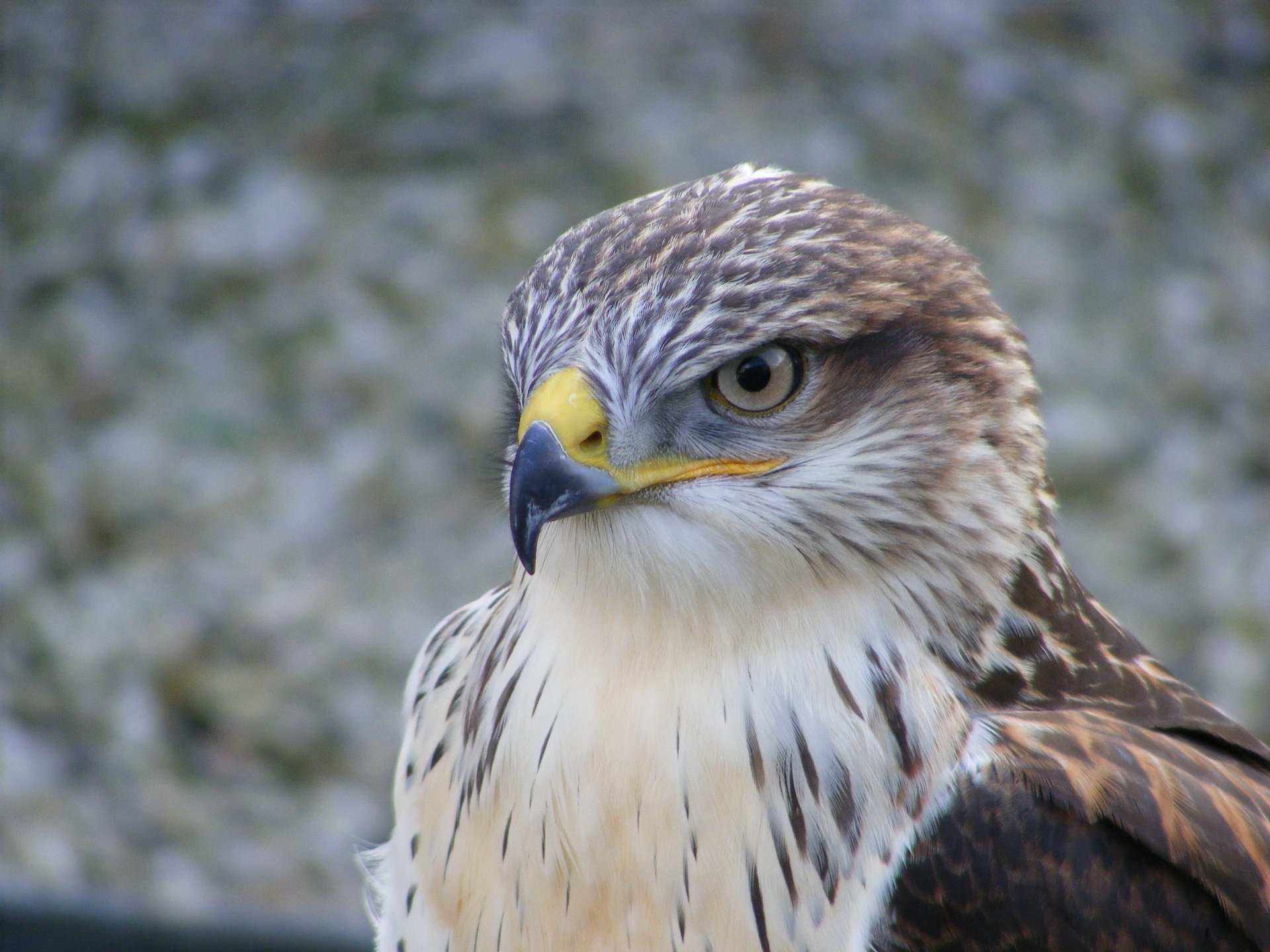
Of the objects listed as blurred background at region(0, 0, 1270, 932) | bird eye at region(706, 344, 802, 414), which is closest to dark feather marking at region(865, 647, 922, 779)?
bird eye at region(706, 344, 802, 414)

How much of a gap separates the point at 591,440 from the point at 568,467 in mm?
65

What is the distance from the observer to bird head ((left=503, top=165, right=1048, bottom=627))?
1828 millimetres

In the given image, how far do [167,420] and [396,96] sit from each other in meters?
1.56

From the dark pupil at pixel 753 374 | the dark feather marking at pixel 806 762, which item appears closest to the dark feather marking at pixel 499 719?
the dark feather marking at pixel 806 762

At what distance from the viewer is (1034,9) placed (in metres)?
5.62

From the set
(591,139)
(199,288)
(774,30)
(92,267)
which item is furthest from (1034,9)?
(92,267)

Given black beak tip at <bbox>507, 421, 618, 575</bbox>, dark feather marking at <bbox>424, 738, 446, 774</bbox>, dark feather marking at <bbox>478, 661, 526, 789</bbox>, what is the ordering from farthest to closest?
dark feather marking at <bbox>424, 738, 446, 774</bbox> → dark feather marking at <bbox>478, 661, 526, 789</bbox> → black beak tip at <bbox>507, 421, 618, 575</bbox>

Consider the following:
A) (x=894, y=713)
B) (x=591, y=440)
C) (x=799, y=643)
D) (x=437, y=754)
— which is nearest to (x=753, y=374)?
(x=591, y=440)

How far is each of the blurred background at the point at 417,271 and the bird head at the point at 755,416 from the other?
3.24 m

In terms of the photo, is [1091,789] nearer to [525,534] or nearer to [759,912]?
[759,912]

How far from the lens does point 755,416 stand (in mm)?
1867

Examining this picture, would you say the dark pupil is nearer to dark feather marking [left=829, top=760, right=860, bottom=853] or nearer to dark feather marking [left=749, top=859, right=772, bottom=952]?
dark feather marking [left=829, top=760, right=860, bottom=853]

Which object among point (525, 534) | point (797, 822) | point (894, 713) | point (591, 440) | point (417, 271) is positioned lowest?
point (797, 822)

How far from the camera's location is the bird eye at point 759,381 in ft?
6.08
